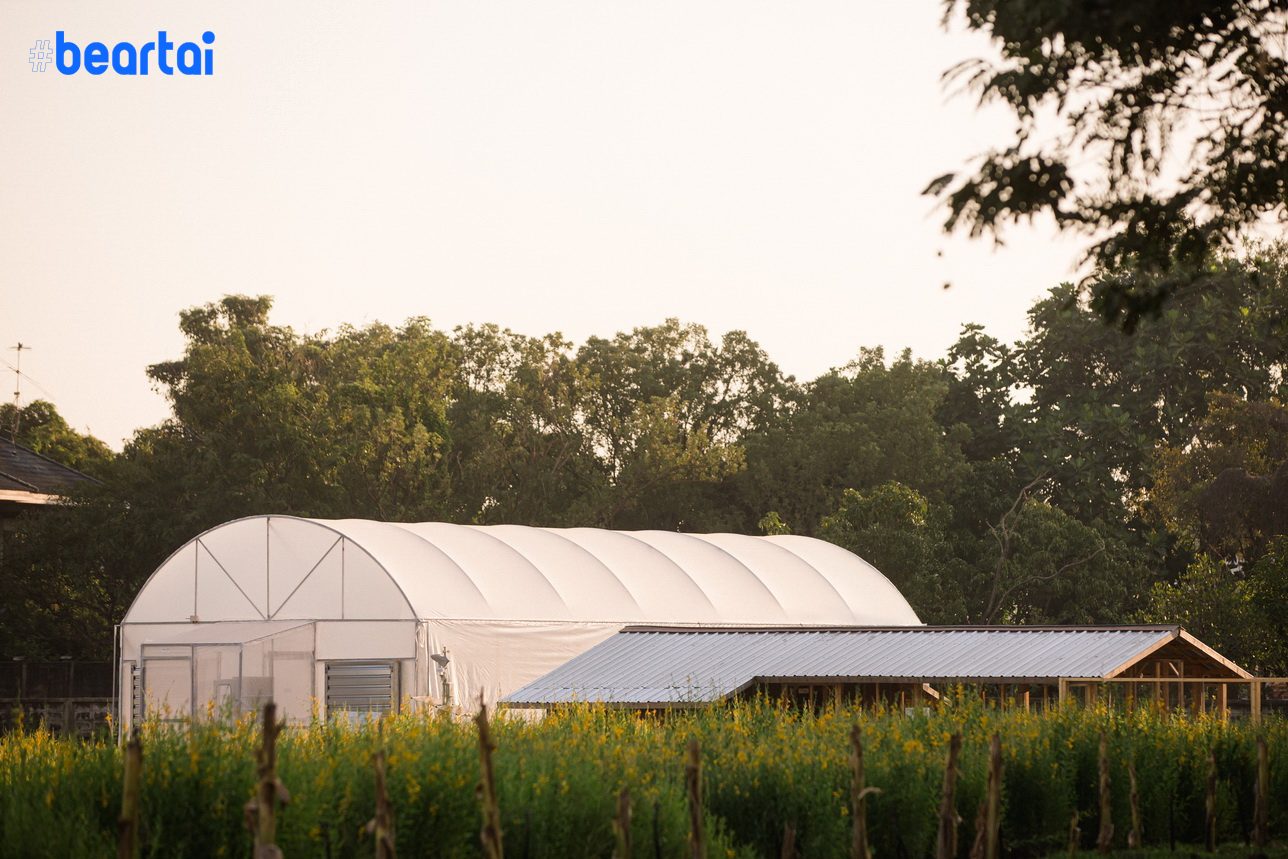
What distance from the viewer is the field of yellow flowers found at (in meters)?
12.5

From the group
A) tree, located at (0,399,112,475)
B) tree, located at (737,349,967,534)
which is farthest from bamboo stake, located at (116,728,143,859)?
tree, located at (0,399,112,475)

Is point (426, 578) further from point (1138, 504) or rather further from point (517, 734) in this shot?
point (1138, 504)

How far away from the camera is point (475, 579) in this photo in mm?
35625

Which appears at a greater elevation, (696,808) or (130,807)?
(130,807)

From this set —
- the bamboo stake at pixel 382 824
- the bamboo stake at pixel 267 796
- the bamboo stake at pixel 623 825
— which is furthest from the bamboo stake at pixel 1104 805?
the bamboo stake at pixel 267 796

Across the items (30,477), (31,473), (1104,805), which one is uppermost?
(31,473)

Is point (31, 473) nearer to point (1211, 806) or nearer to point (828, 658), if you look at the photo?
point (828, 658)

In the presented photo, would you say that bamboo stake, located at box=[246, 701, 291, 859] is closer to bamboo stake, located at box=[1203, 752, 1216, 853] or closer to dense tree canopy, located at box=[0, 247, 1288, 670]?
bamboo stake, located at box=[1203, 752, 1216, 853]

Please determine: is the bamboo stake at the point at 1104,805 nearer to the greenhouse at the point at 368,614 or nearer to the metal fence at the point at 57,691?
the greenhouse at the point at 368,614

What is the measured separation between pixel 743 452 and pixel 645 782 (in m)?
46.3

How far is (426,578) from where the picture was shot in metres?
34.5

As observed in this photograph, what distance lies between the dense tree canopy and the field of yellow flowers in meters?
24.5

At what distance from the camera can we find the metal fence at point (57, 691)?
40250 millimetres

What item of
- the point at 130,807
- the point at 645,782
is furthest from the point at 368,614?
the point at 130,807
